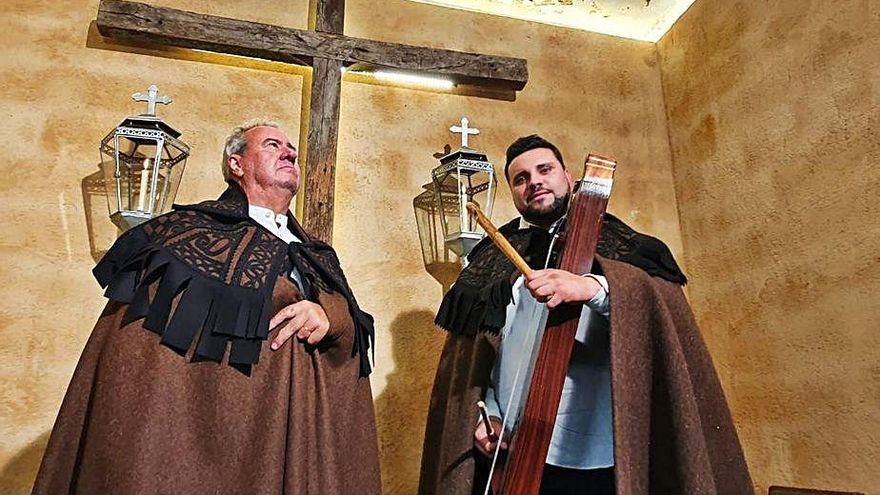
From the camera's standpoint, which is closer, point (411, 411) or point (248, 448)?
point (248, 448)

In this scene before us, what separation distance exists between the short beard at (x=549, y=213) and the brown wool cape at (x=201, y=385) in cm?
62

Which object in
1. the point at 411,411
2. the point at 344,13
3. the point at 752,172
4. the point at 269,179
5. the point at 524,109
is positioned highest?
the point at 344,13

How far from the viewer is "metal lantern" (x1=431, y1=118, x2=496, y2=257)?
2.29m

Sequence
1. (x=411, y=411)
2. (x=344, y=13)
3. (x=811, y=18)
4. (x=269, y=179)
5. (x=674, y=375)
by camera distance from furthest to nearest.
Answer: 1. (x=344, y=13)
2. (x=411, y=411)
3. (x=811, y=18)
4. (x=269, y=179)
5. (x=674, y=375)

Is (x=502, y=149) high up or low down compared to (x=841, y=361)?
up

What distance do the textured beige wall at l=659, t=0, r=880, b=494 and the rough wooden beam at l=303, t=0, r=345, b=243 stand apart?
1.51 m

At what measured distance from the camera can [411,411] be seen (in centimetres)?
234

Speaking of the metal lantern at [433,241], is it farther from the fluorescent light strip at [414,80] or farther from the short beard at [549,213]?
the short beard at [549,213]

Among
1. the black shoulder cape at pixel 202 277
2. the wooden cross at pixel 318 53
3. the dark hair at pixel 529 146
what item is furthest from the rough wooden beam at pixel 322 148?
the dark hair at pixel 529 146

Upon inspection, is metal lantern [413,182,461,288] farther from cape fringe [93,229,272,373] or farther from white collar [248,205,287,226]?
cape fringe [93,229,272,373]

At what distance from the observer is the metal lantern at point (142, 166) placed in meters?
2.06

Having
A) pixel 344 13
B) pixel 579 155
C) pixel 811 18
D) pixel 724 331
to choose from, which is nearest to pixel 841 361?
pixel 724 331

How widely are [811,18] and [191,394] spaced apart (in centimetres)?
225

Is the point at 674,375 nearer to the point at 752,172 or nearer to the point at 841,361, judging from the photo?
the point at 841,361
